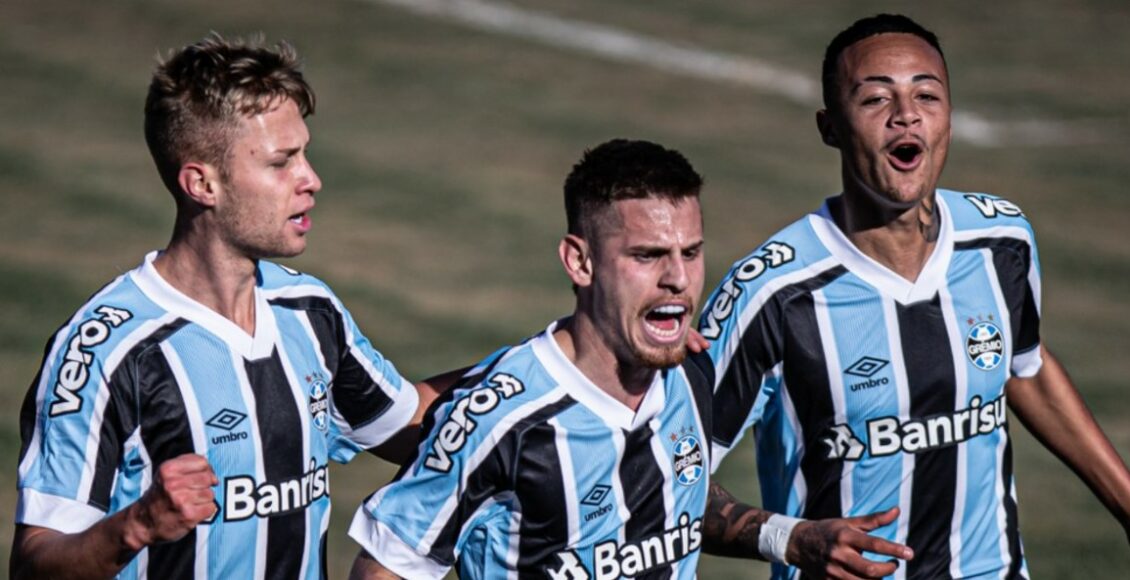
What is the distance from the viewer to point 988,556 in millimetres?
6965

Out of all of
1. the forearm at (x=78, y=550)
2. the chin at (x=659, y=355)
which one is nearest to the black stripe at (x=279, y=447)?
the forearm at (x=78, y=550)

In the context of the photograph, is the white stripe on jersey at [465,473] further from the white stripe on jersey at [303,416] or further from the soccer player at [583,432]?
the white stripe on jersey at [303,416]

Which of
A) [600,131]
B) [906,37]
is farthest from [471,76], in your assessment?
[906,37]

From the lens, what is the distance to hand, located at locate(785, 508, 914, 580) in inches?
243

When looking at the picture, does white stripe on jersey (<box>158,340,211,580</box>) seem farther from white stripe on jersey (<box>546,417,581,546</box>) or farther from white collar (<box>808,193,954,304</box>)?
white collar (<box>808,193,954,304</box>)

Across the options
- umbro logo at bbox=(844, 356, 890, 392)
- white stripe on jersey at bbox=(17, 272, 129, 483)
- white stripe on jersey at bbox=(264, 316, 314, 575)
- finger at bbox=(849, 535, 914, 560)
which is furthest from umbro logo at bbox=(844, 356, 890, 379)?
white stripe on jersey at bbox=(17, 272, 129, 483)

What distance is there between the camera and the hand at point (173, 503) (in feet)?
17.6

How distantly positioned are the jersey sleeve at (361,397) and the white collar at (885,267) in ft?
5.33

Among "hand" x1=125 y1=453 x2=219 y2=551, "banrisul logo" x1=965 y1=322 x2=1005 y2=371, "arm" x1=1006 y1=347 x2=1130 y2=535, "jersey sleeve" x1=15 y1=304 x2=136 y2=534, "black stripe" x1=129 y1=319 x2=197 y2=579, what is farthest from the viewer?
"arm" x1=1006 y1=347 x2=1130 y2=535

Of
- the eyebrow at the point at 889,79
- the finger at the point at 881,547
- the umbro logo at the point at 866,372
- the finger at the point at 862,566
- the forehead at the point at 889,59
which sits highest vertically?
the forehead at the point at 889,59

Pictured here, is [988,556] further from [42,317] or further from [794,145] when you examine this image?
Result: [794,145]

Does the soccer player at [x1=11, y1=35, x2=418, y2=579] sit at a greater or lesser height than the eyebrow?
lesser

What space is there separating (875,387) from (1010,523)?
808mm

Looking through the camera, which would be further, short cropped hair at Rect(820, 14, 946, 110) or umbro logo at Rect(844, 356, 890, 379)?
short cropped hair at Rect(820, 14, 946, 110)
